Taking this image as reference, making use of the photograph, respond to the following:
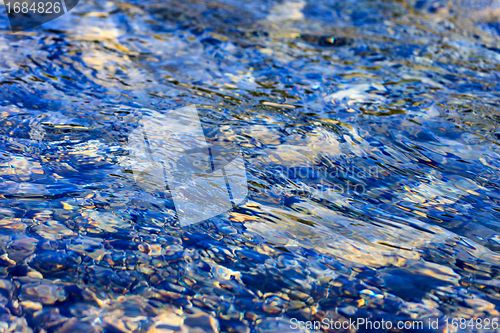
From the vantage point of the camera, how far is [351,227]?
1589 mm

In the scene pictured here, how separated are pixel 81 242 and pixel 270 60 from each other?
85.1 inches

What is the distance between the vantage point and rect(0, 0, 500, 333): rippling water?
4.14 feet

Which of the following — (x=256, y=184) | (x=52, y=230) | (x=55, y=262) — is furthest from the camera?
(x=256, y=184)

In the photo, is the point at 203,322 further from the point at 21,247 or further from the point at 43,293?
the point at 21,247

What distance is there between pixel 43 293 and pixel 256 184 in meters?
0.94

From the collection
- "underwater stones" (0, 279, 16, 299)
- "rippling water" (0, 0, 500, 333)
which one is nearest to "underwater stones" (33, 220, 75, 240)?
"rippling water" (0, 0, 500, 333)

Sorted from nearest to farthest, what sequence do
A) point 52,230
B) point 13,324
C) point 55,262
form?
point 13,324, point 55,262, point 52,230

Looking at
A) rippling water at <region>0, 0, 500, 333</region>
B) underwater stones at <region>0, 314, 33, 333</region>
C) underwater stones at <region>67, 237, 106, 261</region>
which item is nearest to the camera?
underwater stones at <region>0, 314, 33, 333</region>

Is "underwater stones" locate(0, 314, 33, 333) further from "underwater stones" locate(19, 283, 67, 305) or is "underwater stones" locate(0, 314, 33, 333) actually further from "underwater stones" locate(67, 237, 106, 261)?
"underwater stones" locate(67, 237, 106, 261)

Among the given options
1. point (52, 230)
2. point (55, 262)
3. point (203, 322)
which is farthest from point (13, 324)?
point (203, 322)

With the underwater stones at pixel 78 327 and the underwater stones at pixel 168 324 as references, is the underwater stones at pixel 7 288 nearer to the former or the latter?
the underwater stones at pixel 78 327

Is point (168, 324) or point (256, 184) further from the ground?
point (256, 184)

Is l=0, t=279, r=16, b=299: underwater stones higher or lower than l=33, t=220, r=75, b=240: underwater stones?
lower

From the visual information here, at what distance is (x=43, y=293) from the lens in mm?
1222
